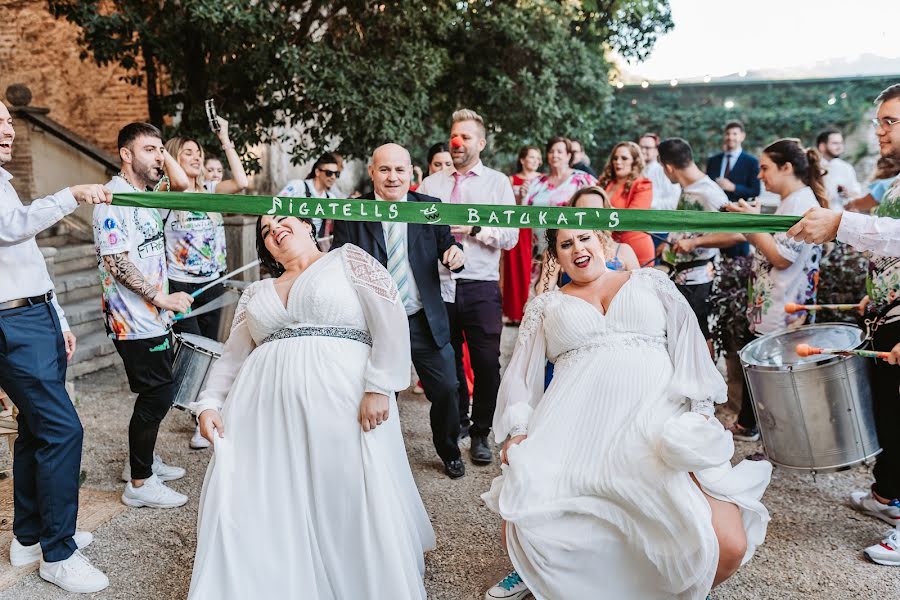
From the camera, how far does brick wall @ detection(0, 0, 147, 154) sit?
11398 mm

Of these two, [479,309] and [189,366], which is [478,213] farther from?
[189,366]

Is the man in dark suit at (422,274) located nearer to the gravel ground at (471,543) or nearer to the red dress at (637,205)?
the gravel ground at (471,543)

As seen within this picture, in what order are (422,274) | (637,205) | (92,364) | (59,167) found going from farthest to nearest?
(59,167) < (92,364) < (637,205) < (422,274)

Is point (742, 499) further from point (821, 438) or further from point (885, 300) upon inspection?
point (885, 300)

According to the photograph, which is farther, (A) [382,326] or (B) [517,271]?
(B) [517,271]

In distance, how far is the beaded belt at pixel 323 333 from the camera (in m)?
3.15

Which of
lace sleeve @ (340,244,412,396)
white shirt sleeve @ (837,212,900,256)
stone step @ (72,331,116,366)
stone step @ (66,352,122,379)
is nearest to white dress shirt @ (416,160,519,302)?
lace sleeve @ (340,244,412,396)

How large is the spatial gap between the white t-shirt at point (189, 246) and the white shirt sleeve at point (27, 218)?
7.21 feet

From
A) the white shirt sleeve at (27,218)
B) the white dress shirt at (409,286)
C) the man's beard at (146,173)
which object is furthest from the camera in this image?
the white dress shirt at (409,286)

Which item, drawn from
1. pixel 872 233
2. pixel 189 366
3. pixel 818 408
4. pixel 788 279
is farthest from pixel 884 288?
pixel 189 366

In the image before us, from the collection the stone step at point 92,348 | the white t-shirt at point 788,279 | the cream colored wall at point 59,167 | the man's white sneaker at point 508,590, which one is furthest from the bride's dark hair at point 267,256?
the cream colored wall at point 59,167

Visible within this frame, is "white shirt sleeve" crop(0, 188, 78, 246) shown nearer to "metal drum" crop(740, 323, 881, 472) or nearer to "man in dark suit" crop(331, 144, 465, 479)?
"man in dark suit" crop(331, 144, 465, 479)

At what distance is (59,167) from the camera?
1015 cm

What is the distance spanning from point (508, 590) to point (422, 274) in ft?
6.12
